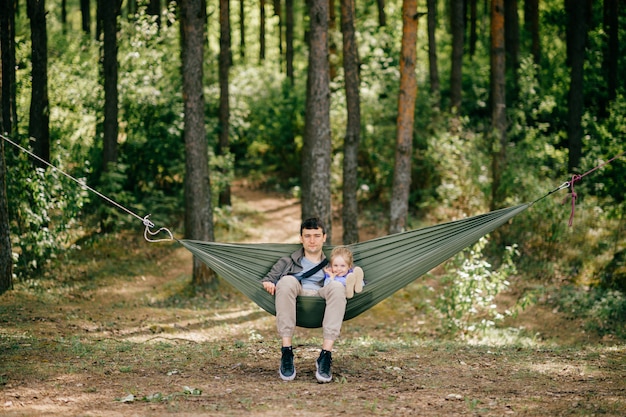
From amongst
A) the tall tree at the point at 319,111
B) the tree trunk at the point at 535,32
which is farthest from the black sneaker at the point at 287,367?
the tree trunk at the point at 535,32

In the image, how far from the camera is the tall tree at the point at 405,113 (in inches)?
359

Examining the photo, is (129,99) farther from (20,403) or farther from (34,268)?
(20,403)

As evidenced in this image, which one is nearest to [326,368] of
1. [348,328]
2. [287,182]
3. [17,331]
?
[17,331]

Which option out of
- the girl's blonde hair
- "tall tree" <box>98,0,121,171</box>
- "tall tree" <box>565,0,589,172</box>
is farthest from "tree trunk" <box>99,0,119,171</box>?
"tall tree" <box>565,0,589,172</box>

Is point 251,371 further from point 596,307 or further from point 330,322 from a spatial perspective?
point 596,307

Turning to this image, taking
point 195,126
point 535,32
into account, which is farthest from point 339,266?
point 535,32

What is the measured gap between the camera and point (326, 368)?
4004 mm

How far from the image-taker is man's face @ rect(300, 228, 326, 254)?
4.25 m

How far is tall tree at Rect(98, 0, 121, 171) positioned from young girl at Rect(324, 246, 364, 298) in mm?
6765

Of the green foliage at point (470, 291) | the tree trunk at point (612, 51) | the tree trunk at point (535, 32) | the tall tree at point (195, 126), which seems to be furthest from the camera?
the tree trunk at point (535, 32)

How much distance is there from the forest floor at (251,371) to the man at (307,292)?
0.13 meters

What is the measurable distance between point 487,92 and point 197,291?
9508 millimetres

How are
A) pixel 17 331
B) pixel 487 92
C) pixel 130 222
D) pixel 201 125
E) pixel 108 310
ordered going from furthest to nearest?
pixel 487 92 < pixel 130 222 < pixel 201 125 < pixel 108 310 < pixel 17 331

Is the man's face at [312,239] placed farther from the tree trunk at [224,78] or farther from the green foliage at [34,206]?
the tree trunk at [224,78]
